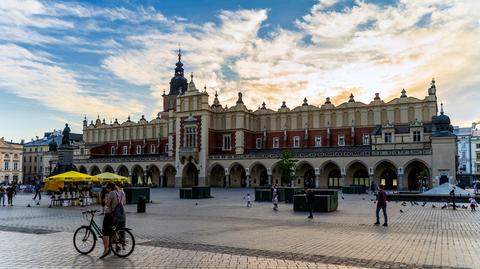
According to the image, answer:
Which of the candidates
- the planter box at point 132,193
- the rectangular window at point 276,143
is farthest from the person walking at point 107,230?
the rectangular window at point 276,143

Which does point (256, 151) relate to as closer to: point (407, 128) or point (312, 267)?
point (407, 128)

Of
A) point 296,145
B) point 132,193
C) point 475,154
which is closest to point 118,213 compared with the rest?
point 132,193

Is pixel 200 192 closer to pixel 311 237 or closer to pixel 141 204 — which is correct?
pixel 141 204

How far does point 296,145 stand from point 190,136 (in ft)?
52.5

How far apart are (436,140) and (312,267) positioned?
144ft

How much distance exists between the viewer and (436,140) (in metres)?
48.3

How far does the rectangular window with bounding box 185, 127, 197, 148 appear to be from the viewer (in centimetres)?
6650

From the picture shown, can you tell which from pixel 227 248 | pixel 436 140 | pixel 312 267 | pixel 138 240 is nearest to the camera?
pixel 312 267

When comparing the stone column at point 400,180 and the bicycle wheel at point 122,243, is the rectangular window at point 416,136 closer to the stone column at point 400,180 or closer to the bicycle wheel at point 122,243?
the stone column at point 400,180

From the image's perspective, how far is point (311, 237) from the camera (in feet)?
45.1

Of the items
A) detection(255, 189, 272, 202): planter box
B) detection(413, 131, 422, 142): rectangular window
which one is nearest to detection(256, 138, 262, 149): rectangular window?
detection(413, 131, 422, 142): rectangular window

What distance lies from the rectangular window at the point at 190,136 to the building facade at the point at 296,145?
0.50 feet

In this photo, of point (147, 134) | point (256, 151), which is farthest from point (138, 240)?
point (147, 134)

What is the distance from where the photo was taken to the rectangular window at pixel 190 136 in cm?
6650
